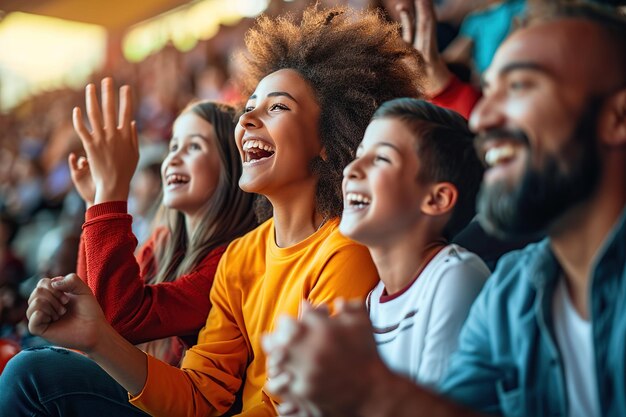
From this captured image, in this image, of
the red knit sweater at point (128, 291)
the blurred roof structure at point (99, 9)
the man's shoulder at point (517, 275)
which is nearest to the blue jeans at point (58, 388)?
the red knit sweater at point (128, 291)

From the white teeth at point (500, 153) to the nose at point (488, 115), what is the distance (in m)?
0.02

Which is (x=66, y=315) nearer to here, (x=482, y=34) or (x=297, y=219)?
(x=297, y=219)

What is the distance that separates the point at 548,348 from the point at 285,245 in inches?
27.1

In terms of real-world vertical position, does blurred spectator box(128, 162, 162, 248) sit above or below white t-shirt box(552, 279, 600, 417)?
above

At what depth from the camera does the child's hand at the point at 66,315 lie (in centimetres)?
124

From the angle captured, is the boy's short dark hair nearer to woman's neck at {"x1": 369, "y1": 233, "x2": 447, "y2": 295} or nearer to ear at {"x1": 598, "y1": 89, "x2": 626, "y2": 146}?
woman's neck at {"x1": 369, "y1": 233, "x2": 447, "y2": 295}

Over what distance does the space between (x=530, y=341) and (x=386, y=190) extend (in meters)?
0.32

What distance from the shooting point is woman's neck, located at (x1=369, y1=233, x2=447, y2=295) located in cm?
109

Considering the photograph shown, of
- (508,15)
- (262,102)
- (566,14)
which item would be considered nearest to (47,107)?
(508,15)

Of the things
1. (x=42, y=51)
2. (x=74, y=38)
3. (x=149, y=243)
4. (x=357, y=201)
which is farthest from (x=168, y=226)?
(x=42, y=51)

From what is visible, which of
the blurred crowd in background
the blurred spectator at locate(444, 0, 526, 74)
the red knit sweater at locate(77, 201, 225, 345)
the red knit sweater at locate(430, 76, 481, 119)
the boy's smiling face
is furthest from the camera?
the blurred crowd in background

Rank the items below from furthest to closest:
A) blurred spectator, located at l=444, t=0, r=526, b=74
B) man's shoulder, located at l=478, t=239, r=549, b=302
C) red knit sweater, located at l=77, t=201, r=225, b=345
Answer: blurred spectator, located at l=444, t=0, r=526, b=74
red knit sweater, located at l=77, t=201, r=225, b=345
man's shoulder, located at l=478, t=239, r=549, b=302

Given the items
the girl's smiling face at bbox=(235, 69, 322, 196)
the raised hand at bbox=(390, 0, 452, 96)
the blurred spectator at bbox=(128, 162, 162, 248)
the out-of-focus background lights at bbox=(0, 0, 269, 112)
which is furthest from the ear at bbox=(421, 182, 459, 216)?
the out-of-focus background lights at bbox=(0, 0, 269, 112)

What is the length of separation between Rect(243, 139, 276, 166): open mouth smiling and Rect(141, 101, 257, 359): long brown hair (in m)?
0.30
